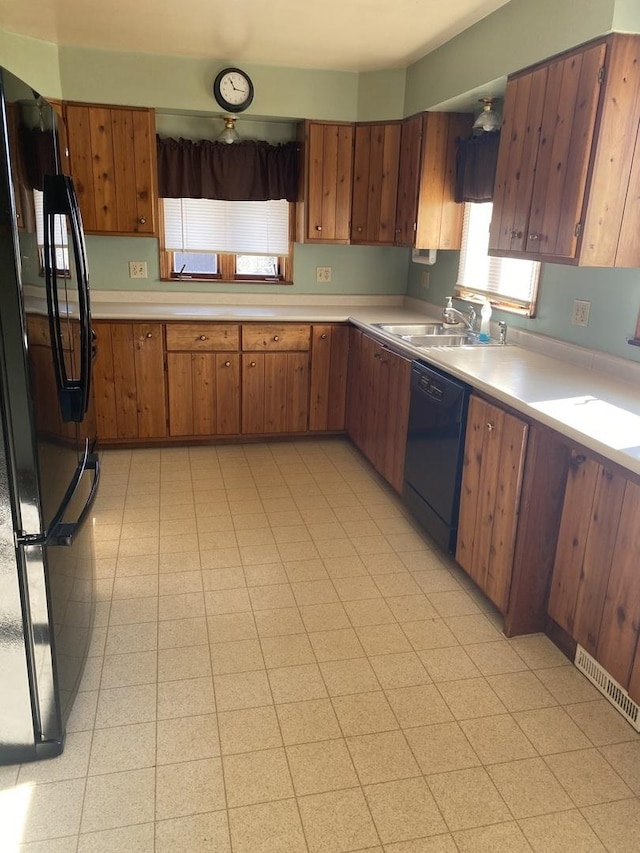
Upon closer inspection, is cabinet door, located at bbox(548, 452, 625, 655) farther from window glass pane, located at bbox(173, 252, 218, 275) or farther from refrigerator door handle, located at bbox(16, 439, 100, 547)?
window glass pane, located at bbox(173, 252, 218, 275)

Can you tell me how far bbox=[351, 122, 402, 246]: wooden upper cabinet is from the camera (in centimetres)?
419

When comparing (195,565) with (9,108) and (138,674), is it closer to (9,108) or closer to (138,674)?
(138,674)

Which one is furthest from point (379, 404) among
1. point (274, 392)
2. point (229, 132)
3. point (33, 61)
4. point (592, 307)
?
point (33, 61)

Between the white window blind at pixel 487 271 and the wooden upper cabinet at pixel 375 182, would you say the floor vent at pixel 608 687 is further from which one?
the wooden upper cabinet at pixel 375 182

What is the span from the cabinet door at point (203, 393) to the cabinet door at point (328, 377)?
0.51 metres

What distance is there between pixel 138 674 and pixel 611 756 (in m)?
1.47

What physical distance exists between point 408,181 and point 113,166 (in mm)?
1829

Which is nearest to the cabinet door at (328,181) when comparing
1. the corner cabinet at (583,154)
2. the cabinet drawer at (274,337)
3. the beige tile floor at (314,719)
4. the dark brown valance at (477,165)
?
the cabinet drawer at (274,337)

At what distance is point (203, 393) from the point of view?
4.23 meters

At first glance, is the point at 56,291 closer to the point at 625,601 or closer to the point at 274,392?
the point at 625,601

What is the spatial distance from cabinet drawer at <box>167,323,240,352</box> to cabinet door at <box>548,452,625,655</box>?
247 cm

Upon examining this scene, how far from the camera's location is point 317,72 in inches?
166

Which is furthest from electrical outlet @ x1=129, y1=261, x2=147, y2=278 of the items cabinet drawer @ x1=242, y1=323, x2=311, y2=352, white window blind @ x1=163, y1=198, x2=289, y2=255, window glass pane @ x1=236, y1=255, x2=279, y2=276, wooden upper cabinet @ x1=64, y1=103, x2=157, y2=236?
cabinet drawer @ x1=242, y1=323, x2=311, y2=352

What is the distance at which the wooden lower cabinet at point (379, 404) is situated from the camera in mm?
3441
